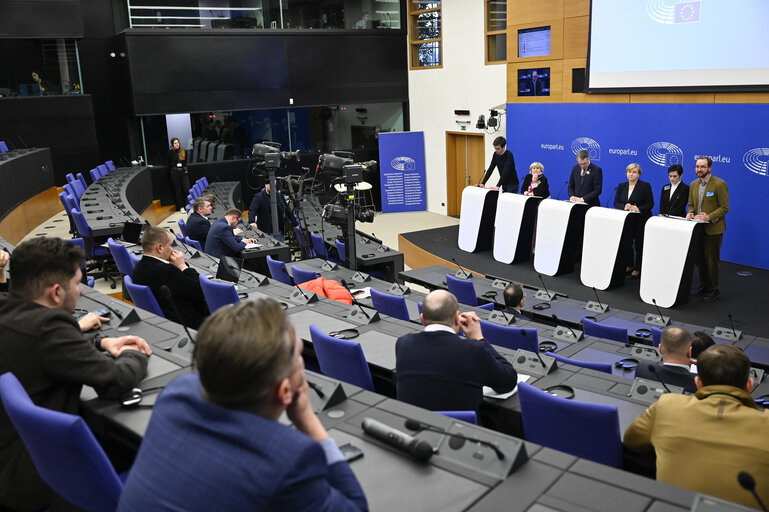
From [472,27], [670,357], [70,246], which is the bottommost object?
[670,357]

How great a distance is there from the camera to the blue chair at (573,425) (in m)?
2.55

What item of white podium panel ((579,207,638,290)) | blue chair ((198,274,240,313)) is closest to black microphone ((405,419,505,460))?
blue chair ((198,274,240,313))

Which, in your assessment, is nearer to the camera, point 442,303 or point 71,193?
point 442,303

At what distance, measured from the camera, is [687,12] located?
860 centimetres

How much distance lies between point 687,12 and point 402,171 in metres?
7.29

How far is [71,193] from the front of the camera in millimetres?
9922

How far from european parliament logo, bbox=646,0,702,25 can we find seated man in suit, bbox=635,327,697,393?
6.62 m

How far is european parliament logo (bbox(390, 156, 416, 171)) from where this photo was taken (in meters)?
14.7

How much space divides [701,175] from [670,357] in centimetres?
429

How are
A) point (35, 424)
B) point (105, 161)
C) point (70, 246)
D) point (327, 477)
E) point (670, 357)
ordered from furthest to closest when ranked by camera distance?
point (105, 161)
point (670, 357)
point (70, 246)
point (35, 424)
point (327, 477)

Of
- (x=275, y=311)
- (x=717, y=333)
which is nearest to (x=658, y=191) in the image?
(x=717, y=333)

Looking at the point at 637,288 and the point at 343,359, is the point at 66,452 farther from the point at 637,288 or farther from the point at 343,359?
the point at 637,288

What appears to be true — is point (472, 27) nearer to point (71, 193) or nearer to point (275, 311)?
point (71, 193)

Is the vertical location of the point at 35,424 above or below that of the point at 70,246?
below
